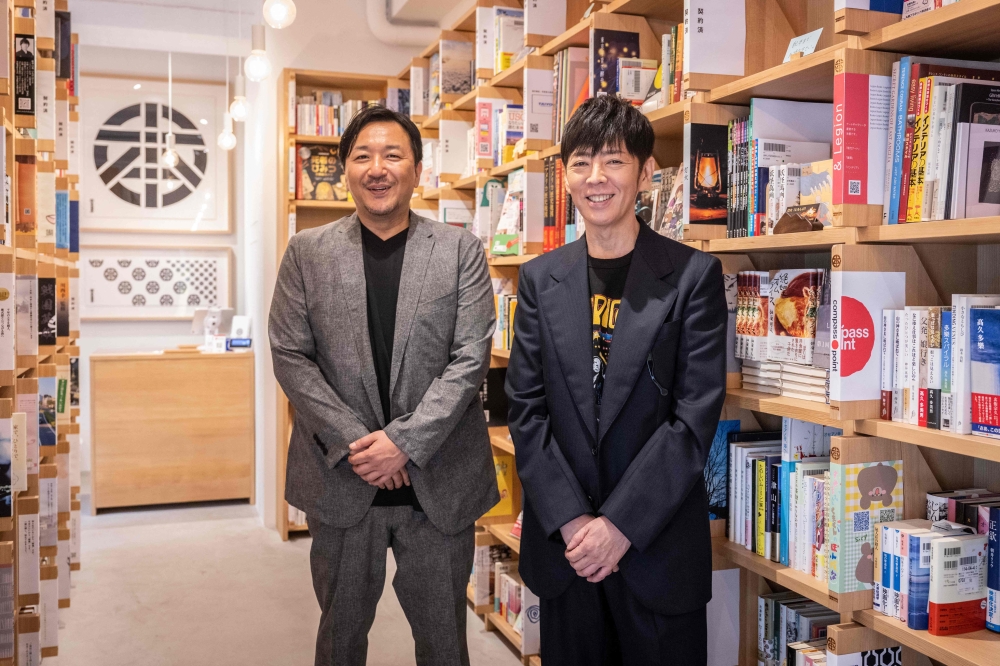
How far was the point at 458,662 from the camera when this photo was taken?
2205 millimetres

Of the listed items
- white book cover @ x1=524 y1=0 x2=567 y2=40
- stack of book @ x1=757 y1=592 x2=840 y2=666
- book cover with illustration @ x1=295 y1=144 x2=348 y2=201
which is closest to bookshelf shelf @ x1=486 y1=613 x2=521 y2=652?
stack of book @ x1=757 y1=592 x2=840 y2=666

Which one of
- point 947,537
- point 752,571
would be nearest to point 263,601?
point 752,571

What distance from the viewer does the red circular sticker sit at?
1673mm

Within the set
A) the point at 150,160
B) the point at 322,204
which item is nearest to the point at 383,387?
the point at 322,204

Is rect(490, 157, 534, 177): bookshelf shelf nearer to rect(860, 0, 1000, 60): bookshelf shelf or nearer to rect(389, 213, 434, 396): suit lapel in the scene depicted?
rect(389, 213, 434, 396): suit lapel

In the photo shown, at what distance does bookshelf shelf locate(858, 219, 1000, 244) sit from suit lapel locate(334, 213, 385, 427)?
3.82 feet

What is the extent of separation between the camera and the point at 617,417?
5.94 feet

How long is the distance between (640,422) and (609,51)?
1244mm

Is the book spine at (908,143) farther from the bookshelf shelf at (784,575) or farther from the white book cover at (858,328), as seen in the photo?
the bookshelf shelf at (784,575)

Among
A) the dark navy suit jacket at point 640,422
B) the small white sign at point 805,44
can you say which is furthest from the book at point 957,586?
the small white sign at point 805,44

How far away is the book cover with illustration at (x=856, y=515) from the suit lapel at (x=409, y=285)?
1031 mm

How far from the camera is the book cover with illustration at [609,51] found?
98.9 inches

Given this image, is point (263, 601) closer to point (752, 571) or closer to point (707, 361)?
point (752, 571)

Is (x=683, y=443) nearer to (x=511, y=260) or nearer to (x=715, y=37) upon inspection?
(x=715, y=37)
